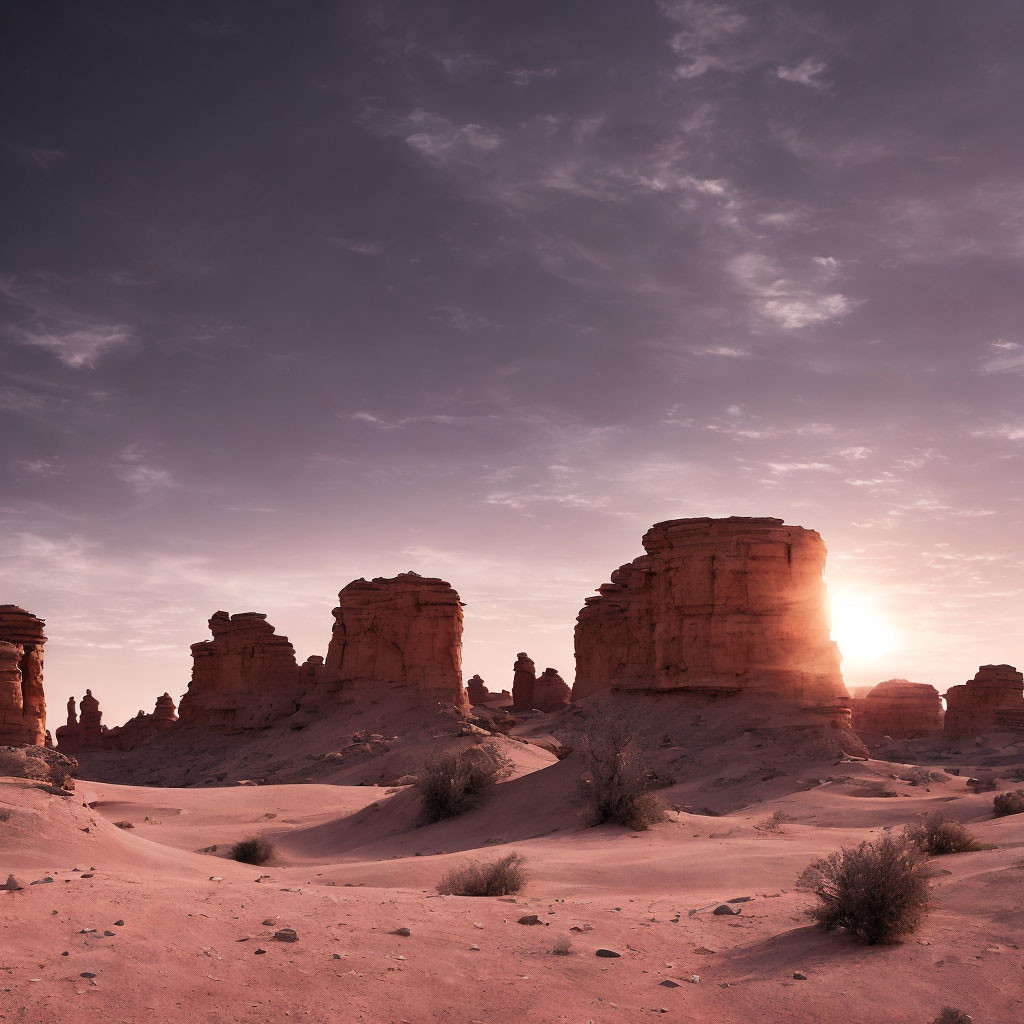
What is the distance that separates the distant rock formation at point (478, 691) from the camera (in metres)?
65.9

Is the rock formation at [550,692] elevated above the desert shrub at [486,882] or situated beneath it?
elevated above

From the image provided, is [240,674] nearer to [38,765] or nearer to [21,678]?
[21,678]

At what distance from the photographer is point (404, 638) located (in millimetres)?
43500

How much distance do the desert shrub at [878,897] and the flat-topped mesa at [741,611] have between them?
19.9 meters

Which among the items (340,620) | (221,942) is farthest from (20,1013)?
(340,620)

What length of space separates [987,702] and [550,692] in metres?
25.5

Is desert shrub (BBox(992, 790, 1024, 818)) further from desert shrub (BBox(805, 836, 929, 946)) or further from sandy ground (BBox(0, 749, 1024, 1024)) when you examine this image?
desert shrub (BBox(805, 836, 929, 946))

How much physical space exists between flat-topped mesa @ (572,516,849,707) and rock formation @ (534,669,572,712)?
2822 cm

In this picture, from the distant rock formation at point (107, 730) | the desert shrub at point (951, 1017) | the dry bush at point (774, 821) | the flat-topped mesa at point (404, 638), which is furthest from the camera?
the distant rock formation at point (107, 730)

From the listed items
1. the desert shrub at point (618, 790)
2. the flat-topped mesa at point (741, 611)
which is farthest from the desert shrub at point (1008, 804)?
the flat-topped mesa at point (741, 611)

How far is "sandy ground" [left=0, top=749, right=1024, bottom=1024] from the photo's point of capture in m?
7.12

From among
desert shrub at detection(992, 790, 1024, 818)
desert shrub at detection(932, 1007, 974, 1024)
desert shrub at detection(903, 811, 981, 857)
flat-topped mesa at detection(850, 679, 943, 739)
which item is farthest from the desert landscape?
flat-topped mesa at detection(850, 679, 943, 739)

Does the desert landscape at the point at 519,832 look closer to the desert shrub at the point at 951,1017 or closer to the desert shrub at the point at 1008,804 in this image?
the desert shrub at the point at 951,1017

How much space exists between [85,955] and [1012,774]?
29245 mm
